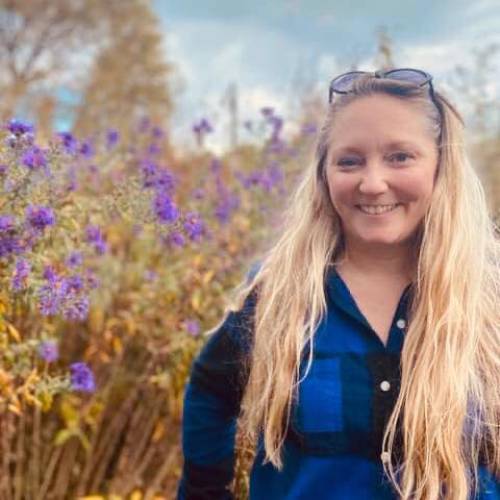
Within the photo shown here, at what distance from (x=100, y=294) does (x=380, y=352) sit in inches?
59.9

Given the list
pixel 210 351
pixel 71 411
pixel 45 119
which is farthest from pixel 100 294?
pixel 45 119

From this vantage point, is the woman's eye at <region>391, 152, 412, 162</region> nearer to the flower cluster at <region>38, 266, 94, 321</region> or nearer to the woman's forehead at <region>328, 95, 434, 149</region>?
the woman's forehead at <region>328, 95, 434, 149</region>

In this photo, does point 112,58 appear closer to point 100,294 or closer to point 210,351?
point 100,294

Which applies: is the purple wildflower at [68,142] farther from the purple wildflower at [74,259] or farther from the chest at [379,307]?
the chest at [379,307]

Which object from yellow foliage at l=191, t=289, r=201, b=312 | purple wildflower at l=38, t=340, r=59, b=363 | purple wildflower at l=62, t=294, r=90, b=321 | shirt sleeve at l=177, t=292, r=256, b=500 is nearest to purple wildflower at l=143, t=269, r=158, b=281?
yellow foliage at l=191, t=289, r=201, b=312

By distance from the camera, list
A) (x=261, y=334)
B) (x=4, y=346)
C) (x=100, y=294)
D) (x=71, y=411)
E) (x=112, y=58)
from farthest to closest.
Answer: (x=112, y=58), (x=100, y=294), (x=71, y=411), (x=4, y=346), (x=261, y=334)

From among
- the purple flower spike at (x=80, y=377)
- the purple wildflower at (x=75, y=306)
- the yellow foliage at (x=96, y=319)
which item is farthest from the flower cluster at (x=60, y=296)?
the yellow foliage at (x=96, y=319)

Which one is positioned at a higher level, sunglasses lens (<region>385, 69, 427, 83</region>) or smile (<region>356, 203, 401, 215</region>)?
→ sunglasses lens (<region>385, 69, 427, 83</region>)

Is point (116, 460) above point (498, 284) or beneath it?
beneath

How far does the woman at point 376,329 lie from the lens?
4.60 ft

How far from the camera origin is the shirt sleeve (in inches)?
63.2

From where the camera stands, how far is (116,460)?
9.43 feet

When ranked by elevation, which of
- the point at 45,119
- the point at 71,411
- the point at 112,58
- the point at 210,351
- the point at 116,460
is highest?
the point at 112,58

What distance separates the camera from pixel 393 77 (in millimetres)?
1523
